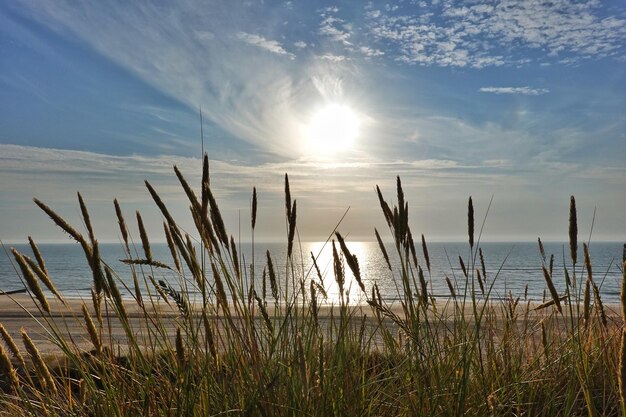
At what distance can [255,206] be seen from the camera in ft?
7.16

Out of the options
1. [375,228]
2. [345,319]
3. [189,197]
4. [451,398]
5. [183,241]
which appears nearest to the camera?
[189,197]

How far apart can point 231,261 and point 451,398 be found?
3.53 feet

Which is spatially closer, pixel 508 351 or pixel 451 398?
pixel 451 398

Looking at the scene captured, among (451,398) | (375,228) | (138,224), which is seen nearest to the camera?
(138,224)

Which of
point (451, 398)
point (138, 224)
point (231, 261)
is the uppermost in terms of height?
point (138, 224)

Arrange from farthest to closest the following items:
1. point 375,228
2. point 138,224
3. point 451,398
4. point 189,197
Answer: point 375,228
point 451,398
point 138,224
point 189,197

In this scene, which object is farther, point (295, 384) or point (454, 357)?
point (454, 357)

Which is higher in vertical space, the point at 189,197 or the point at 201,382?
the point at 189,197

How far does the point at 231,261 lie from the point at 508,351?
166 centimetres

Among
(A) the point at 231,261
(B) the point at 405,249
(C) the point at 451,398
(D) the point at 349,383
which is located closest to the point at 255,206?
(A) the point at 231,261

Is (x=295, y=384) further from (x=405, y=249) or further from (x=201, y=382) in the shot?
(x=405, y=249)

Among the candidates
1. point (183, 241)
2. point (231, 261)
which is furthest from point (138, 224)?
point (231, 261)

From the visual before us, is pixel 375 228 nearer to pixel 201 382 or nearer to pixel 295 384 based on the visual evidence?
pixel 295 384

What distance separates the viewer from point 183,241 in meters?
2.08
